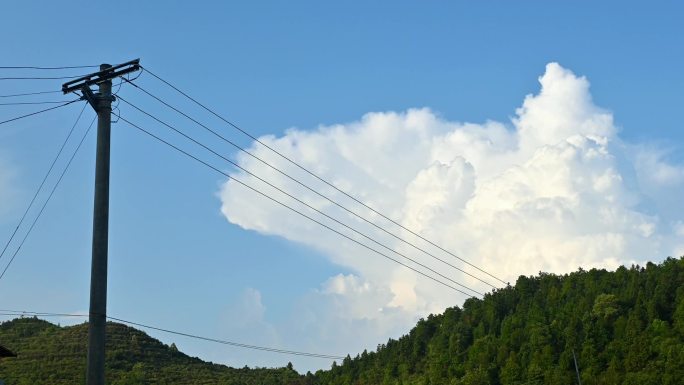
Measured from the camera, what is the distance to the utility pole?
2370 cm

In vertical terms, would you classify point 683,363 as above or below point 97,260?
above

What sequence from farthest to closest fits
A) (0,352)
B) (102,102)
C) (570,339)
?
1. (570,339)
2. (0,352)
3. (102,102)

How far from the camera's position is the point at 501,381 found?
195375mm

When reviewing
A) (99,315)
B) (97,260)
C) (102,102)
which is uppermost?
(102,102)

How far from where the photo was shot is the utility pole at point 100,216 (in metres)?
23.7

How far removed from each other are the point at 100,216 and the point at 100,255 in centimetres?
115

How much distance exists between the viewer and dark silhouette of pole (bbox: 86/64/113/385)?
23.6 m

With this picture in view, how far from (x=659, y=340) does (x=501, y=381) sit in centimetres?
3749

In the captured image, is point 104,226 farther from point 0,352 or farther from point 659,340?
point 659,340

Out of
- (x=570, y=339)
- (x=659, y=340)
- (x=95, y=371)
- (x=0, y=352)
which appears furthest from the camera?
(x=570, y=339)

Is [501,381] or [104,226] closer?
[104,226]

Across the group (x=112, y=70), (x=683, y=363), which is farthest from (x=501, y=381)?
(x=112, y=70)

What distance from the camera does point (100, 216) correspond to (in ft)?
81.3

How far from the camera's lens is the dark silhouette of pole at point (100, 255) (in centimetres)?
2362
